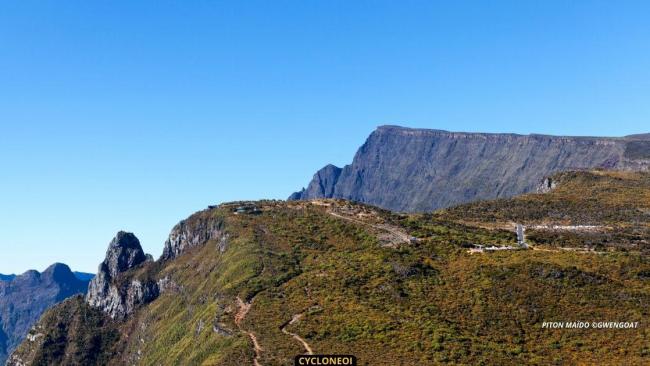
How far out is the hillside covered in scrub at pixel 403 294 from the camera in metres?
94.8

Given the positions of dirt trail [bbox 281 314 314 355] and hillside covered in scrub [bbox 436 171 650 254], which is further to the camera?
hillside covered in scrub [bbox 436 171 650 254]

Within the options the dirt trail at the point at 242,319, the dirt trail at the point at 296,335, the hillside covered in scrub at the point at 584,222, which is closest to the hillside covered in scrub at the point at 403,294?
the dirt trail at the point at 242,319

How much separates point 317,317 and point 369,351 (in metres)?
19.1

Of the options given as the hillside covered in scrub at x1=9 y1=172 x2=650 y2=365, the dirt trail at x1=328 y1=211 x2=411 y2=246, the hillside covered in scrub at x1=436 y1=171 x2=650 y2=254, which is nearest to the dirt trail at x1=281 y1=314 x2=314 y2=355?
the hillside covered in scrub at x1=9 y1=172 x2=650 y2=365

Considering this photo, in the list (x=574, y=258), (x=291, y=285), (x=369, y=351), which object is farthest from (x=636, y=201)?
(x=369, y=351)

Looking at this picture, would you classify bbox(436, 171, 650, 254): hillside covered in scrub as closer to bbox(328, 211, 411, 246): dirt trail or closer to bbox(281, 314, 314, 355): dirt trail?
bbox(328, 211, 411, 246): dirt trail

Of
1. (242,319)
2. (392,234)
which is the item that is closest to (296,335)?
(242,319)

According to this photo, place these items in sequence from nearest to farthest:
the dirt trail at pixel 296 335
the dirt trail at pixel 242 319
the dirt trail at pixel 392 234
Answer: the dirt trail at pixel 296 335, the dirt trail at pixel 242 319, the dirt trail at pixel 392 234

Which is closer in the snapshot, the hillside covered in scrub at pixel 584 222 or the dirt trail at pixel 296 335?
the dirt trail at pixel 296 335

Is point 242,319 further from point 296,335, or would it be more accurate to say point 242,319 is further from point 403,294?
point 403,294

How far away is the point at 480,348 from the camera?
9406 centimetres

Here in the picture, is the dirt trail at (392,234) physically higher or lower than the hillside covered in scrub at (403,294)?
higher

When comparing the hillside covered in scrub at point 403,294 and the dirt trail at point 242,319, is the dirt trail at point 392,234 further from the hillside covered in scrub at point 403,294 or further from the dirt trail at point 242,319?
the dirt trail at point 242,319

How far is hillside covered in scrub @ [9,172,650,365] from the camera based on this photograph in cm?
9475
